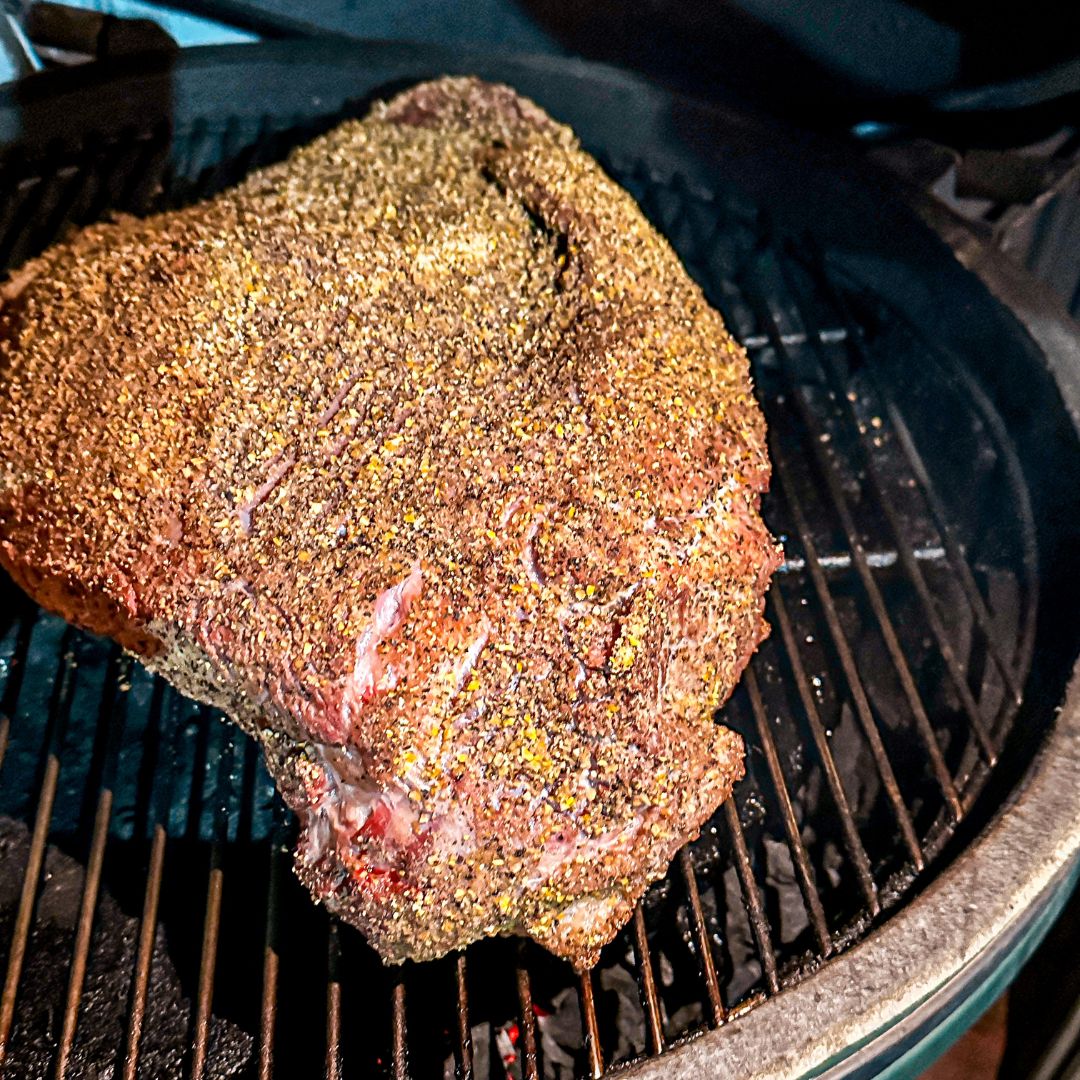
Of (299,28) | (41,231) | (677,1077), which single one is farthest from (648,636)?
(299,28)

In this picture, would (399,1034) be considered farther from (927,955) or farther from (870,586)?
(870,586)

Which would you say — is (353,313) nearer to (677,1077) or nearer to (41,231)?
(41,231)

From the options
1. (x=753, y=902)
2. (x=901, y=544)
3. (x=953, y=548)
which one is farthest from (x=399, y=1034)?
(x=953, y=548)

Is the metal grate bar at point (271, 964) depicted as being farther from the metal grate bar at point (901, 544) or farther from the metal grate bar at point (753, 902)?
the metal grate bar at point (901, 544)

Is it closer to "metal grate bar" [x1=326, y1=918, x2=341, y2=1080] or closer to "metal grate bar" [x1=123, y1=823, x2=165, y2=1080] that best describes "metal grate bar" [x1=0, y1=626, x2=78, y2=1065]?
"metal grate bar" [x1=123, y1=823, x2=165, y2=1080]

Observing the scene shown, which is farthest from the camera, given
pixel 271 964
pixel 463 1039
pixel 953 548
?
pixel 953 548

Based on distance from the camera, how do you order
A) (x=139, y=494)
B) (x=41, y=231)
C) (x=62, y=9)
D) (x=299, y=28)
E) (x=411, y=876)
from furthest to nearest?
(x=299, y=28)
(x=62, y=9)
(x=41, y=231)
(x=139, y=494)
(x=411, y=876)

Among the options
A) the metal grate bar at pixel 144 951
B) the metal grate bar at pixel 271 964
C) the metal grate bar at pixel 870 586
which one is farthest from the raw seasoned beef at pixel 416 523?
the metal grate bar at pixel 870 586
